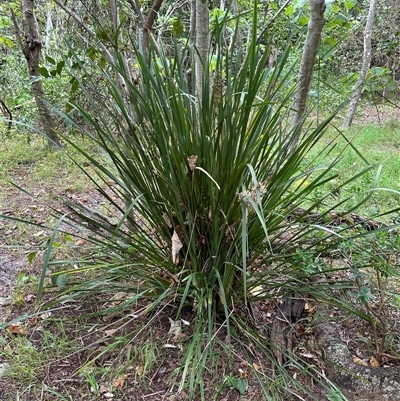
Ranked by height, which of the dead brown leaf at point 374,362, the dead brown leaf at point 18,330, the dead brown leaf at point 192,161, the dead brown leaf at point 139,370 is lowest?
the dead brown leaf at point 374,362

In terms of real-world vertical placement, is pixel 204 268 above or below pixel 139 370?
above

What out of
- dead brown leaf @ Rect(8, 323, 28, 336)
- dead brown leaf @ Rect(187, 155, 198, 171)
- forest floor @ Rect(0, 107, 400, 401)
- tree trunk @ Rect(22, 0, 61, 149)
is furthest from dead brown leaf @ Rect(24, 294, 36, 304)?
tree trunk @ Rect(22, 0, 61, 149)

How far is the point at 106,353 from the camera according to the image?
1300mm

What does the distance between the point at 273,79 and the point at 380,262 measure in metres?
0.70

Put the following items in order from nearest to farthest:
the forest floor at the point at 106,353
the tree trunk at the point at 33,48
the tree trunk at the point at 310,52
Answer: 1. the forest floor at the point at 106,353
2. the tree trunk at the point at 310,52
3. the tree trunk at the point at 33,48

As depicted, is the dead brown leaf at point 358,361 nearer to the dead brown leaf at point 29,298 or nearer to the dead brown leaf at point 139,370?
the dead brown leaf at point 139,370

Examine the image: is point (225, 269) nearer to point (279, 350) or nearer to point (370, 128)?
point (279, 350)

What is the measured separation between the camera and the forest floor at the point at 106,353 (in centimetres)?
118

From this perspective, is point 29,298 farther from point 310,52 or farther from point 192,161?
point 310,52

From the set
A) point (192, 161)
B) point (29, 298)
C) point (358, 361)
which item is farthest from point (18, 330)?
point (358, 361)

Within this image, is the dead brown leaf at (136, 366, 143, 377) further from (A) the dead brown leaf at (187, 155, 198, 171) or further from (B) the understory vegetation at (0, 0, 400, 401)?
(A) the dead brown leaf at (187, 155, 198, 171)

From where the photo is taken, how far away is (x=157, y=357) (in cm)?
128

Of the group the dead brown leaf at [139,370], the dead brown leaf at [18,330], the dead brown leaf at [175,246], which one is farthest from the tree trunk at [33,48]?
the dead brown leaf at [139,370]

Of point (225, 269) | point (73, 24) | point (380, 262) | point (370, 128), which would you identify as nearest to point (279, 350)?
point (225, 269)
